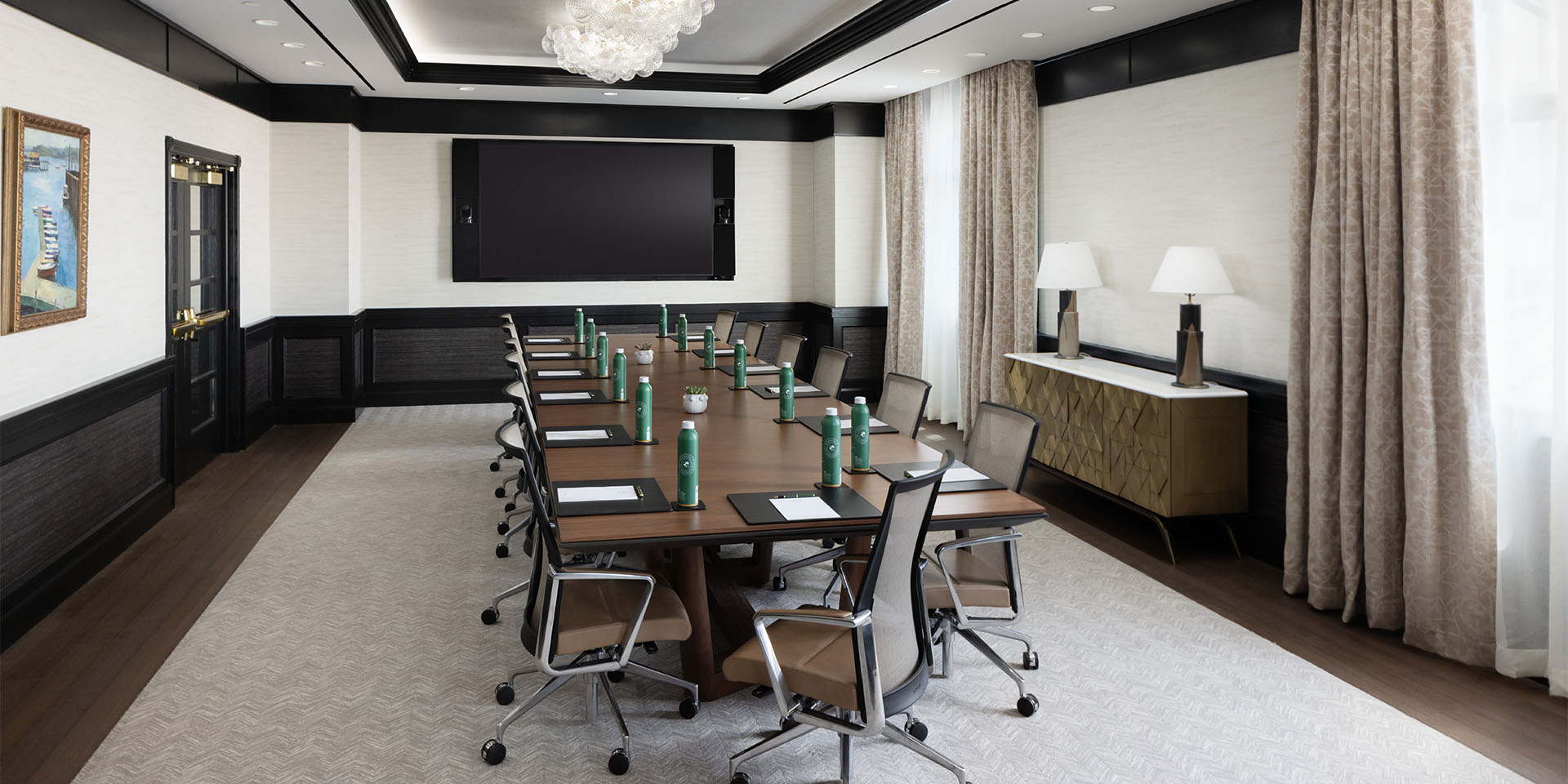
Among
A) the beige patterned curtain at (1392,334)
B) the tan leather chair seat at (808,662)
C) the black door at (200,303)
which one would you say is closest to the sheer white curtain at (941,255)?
the beige patterned curtain at (1392,334)

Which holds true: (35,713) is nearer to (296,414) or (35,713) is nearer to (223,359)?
(223,359)

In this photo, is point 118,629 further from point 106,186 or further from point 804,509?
point 804,509

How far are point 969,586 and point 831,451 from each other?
602 mm

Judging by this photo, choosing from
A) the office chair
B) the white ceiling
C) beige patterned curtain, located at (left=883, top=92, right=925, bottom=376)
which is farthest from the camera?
beige patterned curtain, located at (left=883, top=92, right=925, bottom=376)

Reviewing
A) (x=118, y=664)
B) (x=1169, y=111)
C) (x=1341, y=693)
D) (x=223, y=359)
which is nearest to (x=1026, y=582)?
(x=1341, y=693)

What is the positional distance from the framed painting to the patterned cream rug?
1441 millimetres

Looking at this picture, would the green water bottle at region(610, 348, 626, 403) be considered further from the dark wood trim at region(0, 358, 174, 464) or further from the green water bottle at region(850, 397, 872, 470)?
the dark wood trim at region(0, 358, 174, 464)

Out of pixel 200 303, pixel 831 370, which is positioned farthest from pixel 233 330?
pixel 831 370

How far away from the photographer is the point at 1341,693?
3.58 m

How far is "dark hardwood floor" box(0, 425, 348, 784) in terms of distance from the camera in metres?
3.23

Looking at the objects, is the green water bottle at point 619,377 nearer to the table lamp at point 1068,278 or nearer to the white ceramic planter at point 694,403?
the white ceramic planter at point 694,403

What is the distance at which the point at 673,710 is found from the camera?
346 centimetres

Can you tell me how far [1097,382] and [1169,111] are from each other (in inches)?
62.5

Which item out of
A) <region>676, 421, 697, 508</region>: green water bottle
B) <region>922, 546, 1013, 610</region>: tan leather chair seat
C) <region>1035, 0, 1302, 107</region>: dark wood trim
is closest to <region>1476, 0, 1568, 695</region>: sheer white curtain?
<region>1035, 0, 1302, 107</region>: dark wood trim
